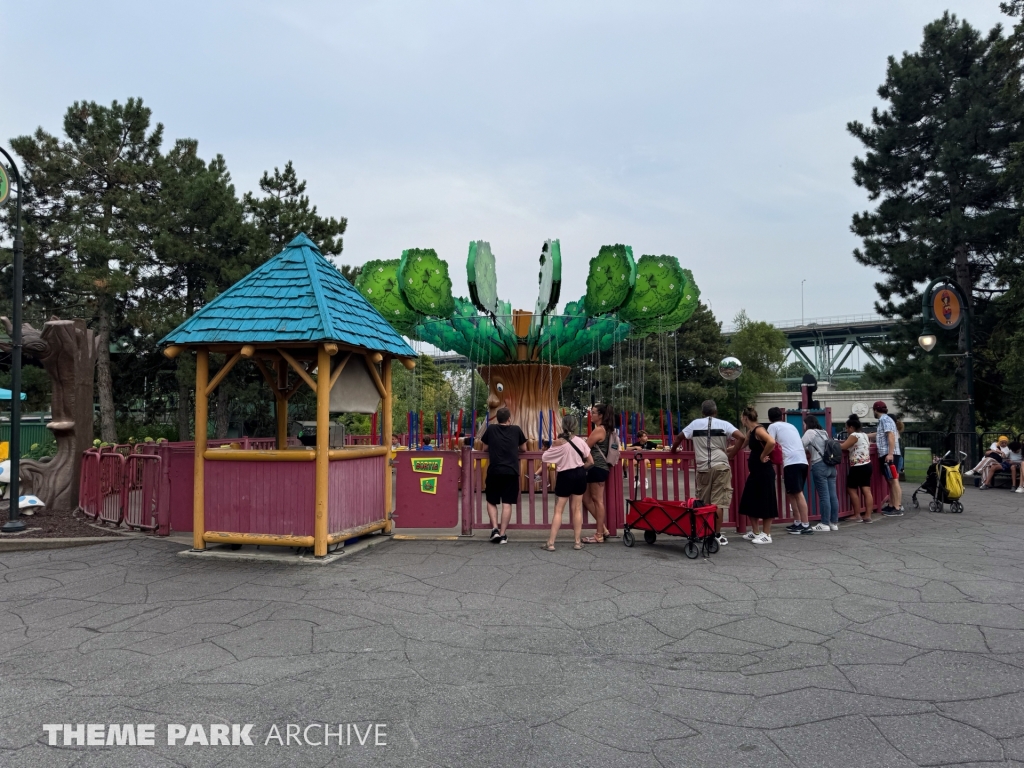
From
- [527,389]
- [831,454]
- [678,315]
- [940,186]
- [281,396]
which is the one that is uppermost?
[940,186]

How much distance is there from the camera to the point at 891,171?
2373 cm

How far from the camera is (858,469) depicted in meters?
10.3

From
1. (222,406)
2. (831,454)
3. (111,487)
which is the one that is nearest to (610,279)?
(831,454)

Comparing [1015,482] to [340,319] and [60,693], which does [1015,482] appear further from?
[60,693]

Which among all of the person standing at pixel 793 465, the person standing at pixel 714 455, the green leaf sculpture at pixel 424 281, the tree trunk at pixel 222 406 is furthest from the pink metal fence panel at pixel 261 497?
the tree trunk at pixel 222 406

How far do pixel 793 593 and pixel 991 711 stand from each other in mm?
2469

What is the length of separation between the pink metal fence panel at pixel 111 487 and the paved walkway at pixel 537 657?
69.7 inches

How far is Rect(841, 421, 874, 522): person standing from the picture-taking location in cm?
1020

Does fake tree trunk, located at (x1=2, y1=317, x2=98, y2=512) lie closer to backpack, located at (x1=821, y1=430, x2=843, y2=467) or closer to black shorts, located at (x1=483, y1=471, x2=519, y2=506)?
black shorts, located at (x1=483, y1=471, x2=519, y2=506)

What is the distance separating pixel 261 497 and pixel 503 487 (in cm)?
280

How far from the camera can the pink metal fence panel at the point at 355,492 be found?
7.83 metres

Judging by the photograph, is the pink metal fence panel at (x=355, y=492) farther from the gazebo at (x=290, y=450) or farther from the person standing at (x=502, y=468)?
the person standing at (x=502, y=468)

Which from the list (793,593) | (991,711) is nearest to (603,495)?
(793,593)

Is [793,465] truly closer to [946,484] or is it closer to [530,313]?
[946,484]
